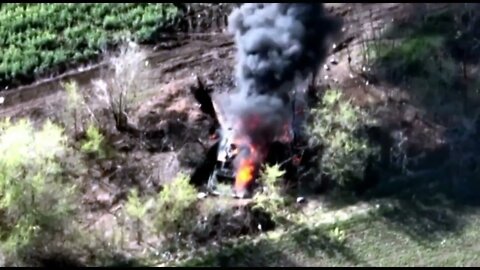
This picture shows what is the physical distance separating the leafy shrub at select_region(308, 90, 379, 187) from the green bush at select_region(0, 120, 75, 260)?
9.16 meters

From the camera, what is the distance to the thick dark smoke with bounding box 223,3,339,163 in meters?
44.6

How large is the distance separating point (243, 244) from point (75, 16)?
530 inches

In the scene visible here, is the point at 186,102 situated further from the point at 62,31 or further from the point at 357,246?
the point at 357,246

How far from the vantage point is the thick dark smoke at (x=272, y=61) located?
146 feet

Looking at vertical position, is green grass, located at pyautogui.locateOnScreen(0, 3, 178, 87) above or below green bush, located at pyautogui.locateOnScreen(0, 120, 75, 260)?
above

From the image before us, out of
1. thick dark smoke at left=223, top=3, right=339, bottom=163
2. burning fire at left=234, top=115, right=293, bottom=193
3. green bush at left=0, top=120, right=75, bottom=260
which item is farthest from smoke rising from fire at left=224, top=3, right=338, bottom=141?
green bush at left=0, top=120, right=75, bottom=260

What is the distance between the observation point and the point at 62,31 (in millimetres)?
49781

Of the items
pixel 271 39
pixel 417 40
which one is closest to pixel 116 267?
pixel 271 39

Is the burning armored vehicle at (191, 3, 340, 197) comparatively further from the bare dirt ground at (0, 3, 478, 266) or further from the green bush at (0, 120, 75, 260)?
the green bush at (0, 120, 75, 260)

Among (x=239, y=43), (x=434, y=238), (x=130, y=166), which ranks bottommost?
(x=434, y=238)

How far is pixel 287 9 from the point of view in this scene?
4459 cm

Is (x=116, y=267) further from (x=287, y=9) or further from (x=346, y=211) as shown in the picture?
(x=287, y=9)

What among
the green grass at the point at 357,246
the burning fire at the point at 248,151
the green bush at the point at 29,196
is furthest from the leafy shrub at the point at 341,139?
the green bush at the point at 29,196

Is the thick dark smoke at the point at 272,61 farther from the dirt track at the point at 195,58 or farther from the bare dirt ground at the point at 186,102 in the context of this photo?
the dirt track at the point at 195,58
